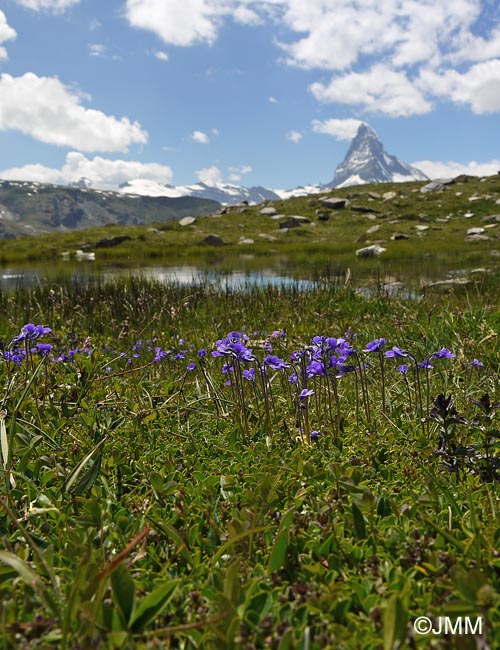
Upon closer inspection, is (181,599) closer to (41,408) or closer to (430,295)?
(41,408)

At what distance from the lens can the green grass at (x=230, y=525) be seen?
1620mm

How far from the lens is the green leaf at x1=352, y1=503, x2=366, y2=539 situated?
7.19 feet

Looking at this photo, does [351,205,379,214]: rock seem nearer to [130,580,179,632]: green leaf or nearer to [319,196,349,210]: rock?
[319,196,349,210]: rock

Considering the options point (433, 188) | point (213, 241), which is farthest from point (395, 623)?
point (433, 188)

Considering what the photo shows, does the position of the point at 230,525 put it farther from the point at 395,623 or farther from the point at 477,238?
the point at 477,238

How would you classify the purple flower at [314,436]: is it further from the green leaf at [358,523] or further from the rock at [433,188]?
the rock at [433,188]

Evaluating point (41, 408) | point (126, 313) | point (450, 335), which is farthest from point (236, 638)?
point (126, 313)

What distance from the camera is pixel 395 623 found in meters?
1.52

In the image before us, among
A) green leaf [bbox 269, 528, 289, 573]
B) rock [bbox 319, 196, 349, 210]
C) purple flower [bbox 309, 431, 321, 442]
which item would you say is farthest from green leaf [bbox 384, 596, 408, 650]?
rock [bbox 319, 196, 349, 210]

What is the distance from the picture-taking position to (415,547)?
2049 mm

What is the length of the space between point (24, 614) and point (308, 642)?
1.05 m

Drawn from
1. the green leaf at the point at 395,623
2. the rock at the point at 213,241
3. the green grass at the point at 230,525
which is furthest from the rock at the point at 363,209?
the green leaf at the point at 395,623

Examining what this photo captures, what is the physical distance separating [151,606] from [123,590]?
0.12 metres

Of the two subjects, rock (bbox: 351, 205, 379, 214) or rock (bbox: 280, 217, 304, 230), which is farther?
rock (bbox: 351, 205, 379, 214)
